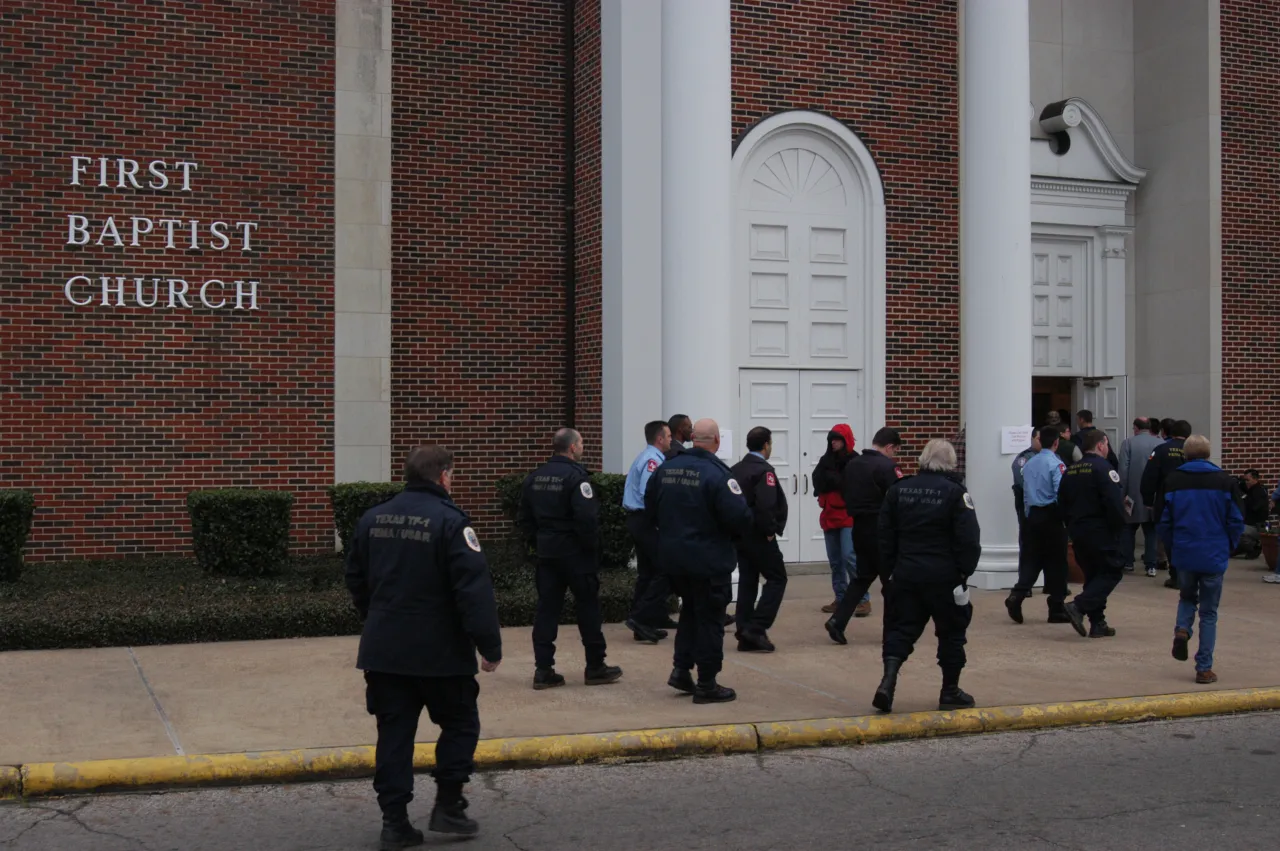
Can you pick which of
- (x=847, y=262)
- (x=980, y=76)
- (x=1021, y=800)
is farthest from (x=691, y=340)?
(x=1021, y=800)

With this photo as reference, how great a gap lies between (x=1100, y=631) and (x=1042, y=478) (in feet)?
4.54

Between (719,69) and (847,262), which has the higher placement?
(719,69)

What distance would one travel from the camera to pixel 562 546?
9.33 meters

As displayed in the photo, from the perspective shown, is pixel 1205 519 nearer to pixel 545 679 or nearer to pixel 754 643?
pixel 754 643

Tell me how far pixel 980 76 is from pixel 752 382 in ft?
13.5

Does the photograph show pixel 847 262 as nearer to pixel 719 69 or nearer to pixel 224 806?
pixel 719 69

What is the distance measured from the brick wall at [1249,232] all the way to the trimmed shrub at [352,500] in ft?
36.9

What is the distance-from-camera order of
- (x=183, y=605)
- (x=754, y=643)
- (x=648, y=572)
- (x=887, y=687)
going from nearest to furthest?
1. (x=887, y=687)
2. (x=754, y=643)
3. (x=648, y=572)
4. (x=183, y=605)

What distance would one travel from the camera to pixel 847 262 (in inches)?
635

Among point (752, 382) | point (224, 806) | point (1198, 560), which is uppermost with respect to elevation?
point (752, 382)

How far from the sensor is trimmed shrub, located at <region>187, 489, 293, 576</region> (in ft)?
42.4

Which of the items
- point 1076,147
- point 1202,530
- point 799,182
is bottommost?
point 1202,530

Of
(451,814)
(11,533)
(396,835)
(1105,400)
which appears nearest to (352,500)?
(11,533)

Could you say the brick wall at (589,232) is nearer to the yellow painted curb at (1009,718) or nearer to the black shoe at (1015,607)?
the black shoe at (1015,607)
